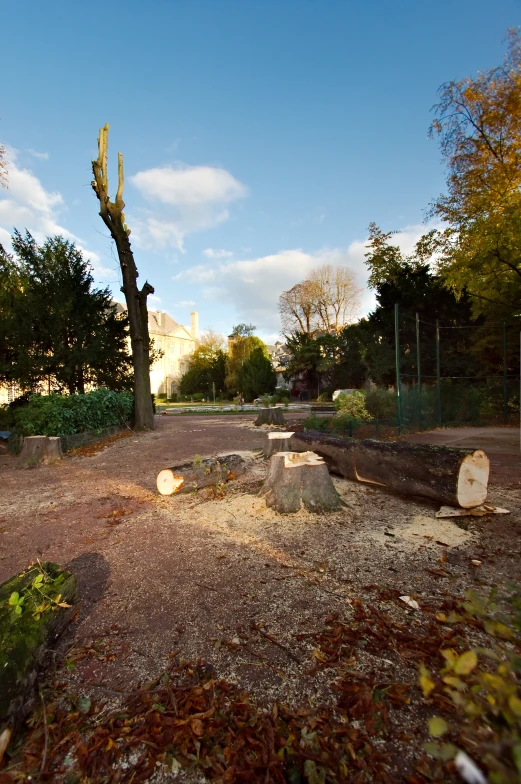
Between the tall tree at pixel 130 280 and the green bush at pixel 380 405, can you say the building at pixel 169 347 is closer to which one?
the tall tree at pixel 130 280

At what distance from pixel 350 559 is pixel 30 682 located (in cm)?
212

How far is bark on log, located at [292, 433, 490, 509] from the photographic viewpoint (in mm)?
3770

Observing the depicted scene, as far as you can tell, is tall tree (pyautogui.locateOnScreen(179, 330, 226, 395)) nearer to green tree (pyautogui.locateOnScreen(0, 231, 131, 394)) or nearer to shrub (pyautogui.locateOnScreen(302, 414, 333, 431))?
green tree (pyautogui.locateOnScreen(0, 231, 131, 394))

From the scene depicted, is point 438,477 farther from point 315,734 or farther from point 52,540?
point 52,540

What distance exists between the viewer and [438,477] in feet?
12.7

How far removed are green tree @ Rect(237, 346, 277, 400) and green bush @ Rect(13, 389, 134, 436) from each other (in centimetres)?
2173

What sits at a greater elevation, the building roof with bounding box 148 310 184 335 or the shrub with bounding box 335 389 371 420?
the building roof with bounding box 148 310 184 335

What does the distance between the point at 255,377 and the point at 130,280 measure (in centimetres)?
2068

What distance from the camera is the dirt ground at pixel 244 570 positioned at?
1.87 metres

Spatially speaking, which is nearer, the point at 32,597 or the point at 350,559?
the point at 32,597

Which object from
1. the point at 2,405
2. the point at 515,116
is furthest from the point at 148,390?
the point at 515,116

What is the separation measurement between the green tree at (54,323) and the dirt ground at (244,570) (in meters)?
5.99

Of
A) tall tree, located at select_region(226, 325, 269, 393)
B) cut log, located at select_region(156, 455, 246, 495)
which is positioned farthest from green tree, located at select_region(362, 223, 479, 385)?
tall tree, located at select_region(226, 325, 269, 393)

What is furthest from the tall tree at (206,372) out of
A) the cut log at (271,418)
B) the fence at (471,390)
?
the fence at (471,390)
